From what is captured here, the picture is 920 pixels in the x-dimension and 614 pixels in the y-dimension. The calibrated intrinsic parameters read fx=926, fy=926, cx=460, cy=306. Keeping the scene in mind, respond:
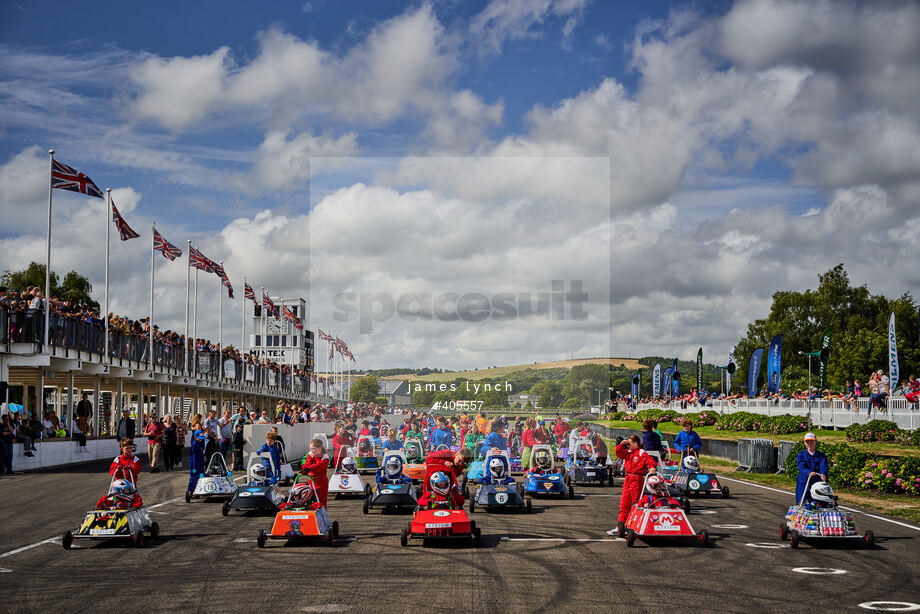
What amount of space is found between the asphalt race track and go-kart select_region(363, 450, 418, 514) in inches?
38.1

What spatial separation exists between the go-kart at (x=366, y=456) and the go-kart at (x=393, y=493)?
10.1m

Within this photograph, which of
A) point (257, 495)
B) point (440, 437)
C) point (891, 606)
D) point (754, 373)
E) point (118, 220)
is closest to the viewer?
point (891, 606)

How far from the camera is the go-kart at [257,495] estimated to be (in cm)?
1938

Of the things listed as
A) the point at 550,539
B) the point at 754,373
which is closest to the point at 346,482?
the point at 550,539

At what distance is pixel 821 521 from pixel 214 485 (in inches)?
547

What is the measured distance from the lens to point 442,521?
599 inches

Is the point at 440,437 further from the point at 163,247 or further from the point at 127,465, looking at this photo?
the point at 163,247

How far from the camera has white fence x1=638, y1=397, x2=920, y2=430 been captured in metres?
36.4

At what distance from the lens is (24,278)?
75875 mm

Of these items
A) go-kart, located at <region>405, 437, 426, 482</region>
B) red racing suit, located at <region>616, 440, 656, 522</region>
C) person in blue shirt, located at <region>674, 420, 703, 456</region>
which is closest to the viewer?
red racing suit, located at <region>616, 440, 656, 522</region>

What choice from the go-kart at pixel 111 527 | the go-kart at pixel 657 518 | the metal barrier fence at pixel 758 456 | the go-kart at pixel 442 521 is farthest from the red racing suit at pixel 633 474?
the metal barrier fence at pixel 758 456

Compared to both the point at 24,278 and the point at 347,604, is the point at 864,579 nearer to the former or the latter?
the point at 347,604

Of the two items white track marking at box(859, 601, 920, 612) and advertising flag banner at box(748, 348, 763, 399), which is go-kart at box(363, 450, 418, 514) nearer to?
white track marking at box(859, 601, 920, 612)

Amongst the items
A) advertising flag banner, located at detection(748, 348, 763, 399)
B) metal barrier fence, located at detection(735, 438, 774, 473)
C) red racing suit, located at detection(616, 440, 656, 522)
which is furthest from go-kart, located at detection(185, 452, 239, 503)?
advertising flag banner, located at detection(748, 348, 763, 399)
